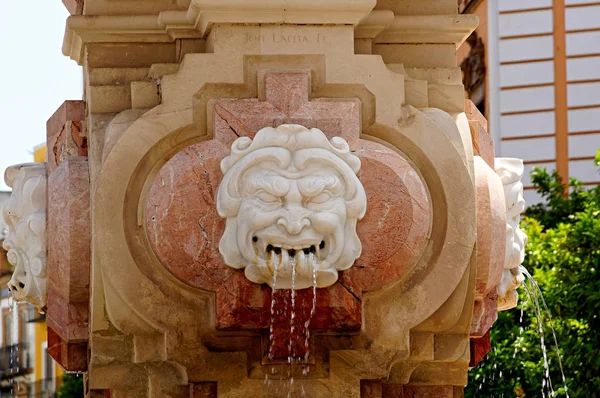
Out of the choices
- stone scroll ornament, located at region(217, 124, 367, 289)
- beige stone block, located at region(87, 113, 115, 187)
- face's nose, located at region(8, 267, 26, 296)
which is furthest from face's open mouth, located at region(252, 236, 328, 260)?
face's nose, located at region(8, 267, 26, 296)

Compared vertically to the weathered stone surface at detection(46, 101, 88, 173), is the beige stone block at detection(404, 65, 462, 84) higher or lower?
higher

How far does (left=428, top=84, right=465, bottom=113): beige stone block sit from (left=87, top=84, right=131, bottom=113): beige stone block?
4.74 ft

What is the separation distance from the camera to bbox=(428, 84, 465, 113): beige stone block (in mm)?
9992

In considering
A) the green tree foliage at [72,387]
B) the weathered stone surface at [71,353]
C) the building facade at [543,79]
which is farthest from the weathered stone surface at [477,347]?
the green tree foliage at [72,387]

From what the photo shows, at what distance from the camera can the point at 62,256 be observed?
9.75 metres

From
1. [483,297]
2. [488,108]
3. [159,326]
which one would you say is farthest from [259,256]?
[488,108]

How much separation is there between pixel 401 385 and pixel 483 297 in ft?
1.95

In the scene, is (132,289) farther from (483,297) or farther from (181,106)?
(483,297)

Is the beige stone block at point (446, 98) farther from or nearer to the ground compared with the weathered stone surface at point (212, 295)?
farther from the ground

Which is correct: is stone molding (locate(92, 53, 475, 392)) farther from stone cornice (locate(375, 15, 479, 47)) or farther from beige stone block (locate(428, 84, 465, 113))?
stone cornice (locate(375, 15, 479, 47))

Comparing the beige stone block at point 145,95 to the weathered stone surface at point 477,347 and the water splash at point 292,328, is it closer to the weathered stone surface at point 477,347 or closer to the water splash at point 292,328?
the water splash at point 292,328

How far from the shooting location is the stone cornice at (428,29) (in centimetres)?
1002

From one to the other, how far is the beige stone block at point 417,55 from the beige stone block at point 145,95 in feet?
3.74

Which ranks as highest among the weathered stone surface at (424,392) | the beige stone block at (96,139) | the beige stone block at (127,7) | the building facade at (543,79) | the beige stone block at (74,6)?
the building facade at (543,79)
